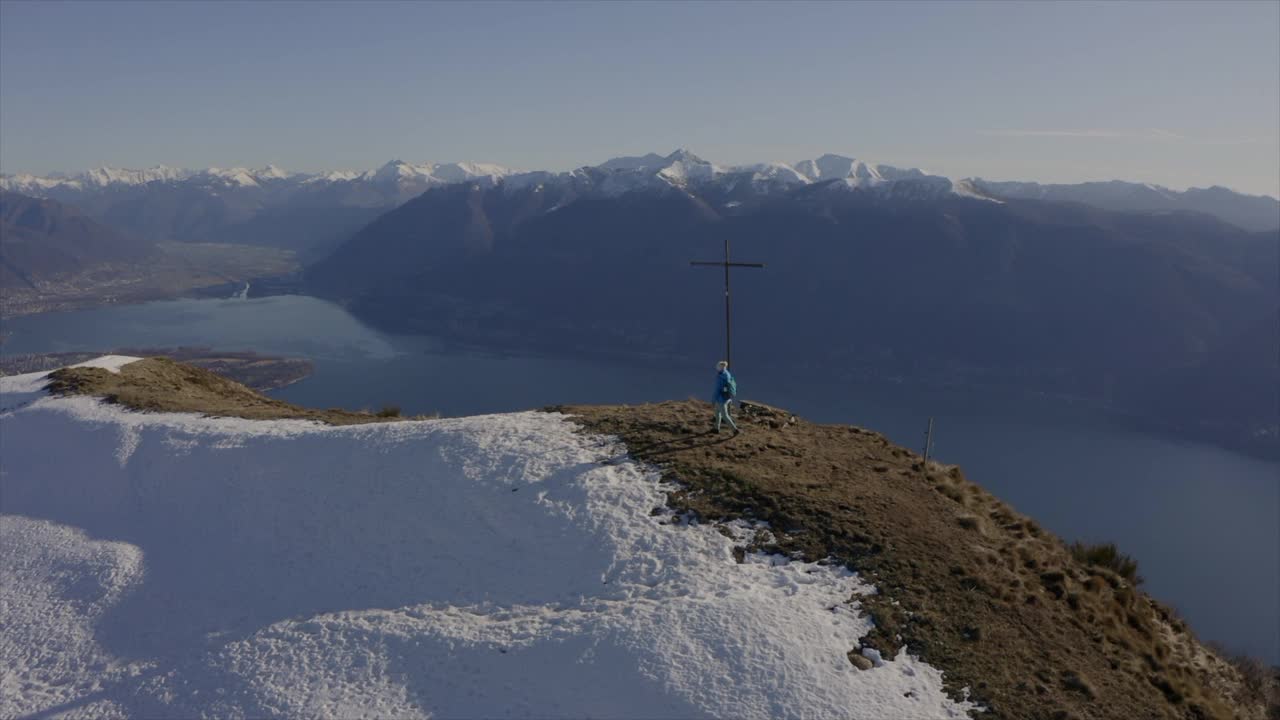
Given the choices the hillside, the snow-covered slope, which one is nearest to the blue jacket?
the hillside

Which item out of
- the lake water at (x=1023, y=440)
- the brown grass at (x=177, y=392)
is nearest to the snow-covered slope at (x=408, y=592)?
the brown grass at (x=177, y=392)

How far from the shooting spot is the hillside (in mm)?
13047

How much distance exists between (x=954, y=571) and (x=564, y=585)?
9002 mm

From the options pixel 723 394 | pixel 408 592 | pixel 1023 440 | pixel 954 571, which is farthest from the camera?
pixel 1023 440

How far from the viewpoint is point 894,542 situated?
55.0ft

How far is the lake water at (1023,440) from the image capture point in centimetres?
7681

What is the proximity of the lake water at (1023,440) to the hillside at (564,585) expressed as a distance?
59750 mm

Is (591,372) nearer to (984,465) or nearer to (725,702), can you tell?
(984,465)

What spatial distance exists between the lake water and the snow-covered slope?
6259 cm

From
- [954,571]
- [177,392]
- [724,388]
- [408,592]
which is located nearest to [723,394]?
[724,388]

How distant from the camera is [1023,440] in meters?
124

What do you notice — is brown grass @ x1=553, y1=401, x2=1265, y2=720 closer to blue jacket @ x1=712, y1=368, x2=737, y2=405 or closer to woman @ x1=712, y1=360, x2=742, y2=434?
woman @ x1=712, y1=360, x2=742, y2=434

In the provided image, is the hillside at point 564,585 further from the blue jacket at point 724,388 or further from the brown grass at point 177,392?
the brown grass at point 177,392

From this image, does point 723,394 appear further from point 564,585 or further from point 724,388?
point 564,585
